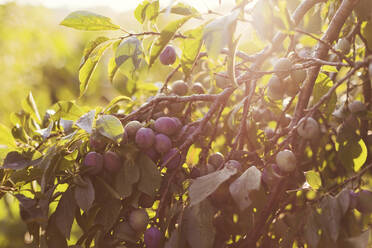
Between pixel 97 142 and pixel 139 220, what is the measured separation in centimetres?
13

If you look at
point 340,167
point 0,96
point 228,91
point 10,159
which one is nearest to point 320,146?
point 340,167

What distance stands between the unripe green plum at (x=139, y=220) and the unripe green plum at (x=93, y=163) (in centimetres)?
8

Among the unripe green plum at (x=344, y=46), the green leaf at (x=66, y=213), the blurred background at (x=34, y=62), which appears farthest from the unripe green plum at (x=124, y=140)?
the blurred background at (x=34, y=62)

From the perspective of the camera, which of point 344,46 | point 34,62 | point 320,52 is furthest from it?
point 34,62

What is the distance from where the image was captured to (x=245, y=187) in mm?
475

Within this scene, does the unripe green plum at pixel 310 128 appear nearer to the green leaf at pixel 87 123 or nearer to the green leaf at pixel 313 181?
the green leaf at pixel 313 181

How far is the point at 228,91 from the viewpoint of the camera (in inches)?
25.7

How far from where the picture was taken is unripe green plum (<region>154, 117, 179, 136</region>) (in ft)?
2.05

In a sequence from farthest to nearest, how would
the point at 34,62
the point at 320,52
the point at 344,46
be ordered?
the point at 34,62
the point at 344,46
the point at 320,52

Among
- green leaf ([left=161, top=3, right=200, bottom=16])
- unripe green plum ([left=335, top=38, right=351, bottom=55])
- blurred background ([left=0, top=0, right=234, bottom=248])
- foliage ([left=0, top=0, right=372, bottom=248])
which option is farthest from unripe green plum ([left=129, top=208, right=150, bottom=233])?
blurred background ([left=0, top=0, right=234, bottom=248])

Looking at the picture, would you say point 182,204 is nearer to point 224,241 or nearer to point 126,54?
point 224,241

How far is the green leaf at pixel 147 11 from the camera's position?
23.5 inches

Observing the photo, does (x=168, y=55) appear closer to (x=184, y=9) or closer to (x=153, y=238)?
(x=184, y=9)

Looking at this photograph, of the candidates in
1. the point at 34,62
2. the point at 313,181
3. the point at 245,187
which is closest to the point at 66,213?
the point at 245,187
